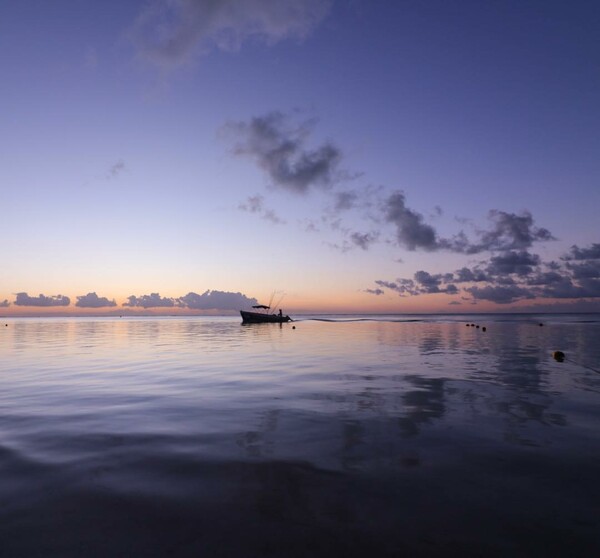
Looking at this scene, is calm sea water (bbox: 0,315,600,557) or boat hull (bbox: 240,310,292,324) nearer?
calm sea water (bbox: 0,315,600,557)

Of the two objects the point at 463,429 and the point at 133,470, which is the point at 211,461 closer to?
the point at 133,470

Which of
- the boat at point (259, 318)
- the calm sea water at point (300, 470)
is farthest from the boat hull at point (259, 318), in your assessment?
the calm sea water at point (300, 470)

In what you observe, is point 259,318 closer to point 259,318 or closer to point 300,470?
point 259,318

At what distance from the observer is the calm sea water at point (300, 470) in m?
5.81

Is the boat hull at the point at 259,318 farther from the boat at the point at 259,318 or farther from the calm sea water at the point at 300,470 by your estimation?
the calm sea water at the point at 300,470

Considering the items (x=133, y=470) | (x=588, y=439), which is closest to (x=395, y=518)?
(x=133, y=470)

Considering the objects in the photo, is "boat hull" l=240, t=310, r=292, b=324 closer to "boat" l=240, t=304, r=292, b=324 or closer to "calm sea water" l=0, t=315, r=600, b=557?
"boat" l=240, t=304, r=292, b=324

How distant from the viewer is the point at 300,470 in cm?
838

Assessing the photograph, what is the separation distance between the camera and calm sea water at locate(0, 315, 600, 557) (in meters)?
5.81

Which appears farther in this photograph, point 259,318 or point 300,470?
point 259,318

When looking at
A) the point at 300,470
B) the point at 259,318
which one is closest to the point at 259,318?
the point at 259,318

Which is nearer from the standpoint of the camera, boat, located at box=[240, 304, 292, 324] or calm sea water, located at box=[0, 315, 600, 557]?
calm sea water, located at box=[0, 315, 600, 557]

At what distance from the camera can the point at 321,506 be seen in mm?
6738

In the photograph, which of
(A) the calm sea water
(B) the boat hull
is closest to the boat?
(B) the boat hull
